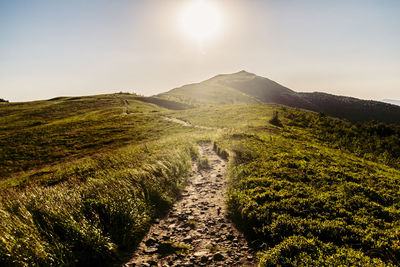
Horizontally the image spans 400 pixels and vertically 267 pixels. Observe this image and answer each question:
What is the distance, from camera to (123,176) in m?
10.1

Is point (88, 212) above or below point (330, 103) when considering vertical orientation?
below

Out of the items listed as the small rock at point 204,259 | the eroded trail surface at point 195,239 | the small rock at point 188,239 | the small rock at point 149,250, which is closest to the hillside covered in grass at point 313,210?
the eroded trail surface at point 195,239

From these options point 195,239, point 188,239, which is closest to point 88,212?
point 188,239

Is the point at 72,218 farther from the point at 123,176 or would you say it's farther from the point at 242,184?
the point at 242,184

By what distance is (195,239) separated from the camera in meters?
7.72

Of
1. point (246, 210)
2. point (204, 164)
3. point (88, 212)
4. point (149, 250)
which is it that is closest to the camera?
point (149, 250)

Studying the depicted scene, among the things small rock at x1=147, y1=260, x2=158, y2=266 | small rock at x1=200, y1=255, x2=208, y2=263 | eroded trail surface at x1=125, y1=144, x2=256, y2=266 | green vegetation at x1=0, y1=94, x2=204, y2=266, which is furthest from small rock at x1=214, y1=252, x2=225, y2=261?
green vegetation at x1=0, y1=94, x2=204, y2=266

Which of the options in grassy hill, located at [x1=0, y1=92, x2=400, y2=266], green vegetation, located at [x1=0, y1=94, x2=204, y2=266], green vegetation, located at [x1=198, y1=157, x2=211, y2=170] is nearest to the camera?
green vegetation, located at [x1=0, y1=94, x2=204, y2=266]

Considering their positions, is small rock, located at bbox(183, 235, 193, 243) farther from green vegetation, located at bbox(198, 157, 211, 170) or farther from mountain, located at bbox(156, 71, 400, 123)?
mountain, located at bbox(156, 71, 400, 123)

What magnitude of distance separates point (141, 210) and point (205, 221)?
2838 millimetres

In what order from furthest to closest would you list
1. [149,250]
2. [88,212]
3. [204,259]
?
1. [88,212]
2. [149,250]
3. [204,259]

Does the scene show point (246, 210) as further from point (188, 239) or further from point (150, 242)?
point (150, 242)

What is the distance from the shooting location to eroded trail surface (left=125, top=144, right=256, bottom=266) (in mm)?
6534

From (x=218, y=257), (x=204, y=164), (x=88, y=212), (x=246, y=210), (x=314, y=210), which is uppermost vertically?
(x=88, y=212)
